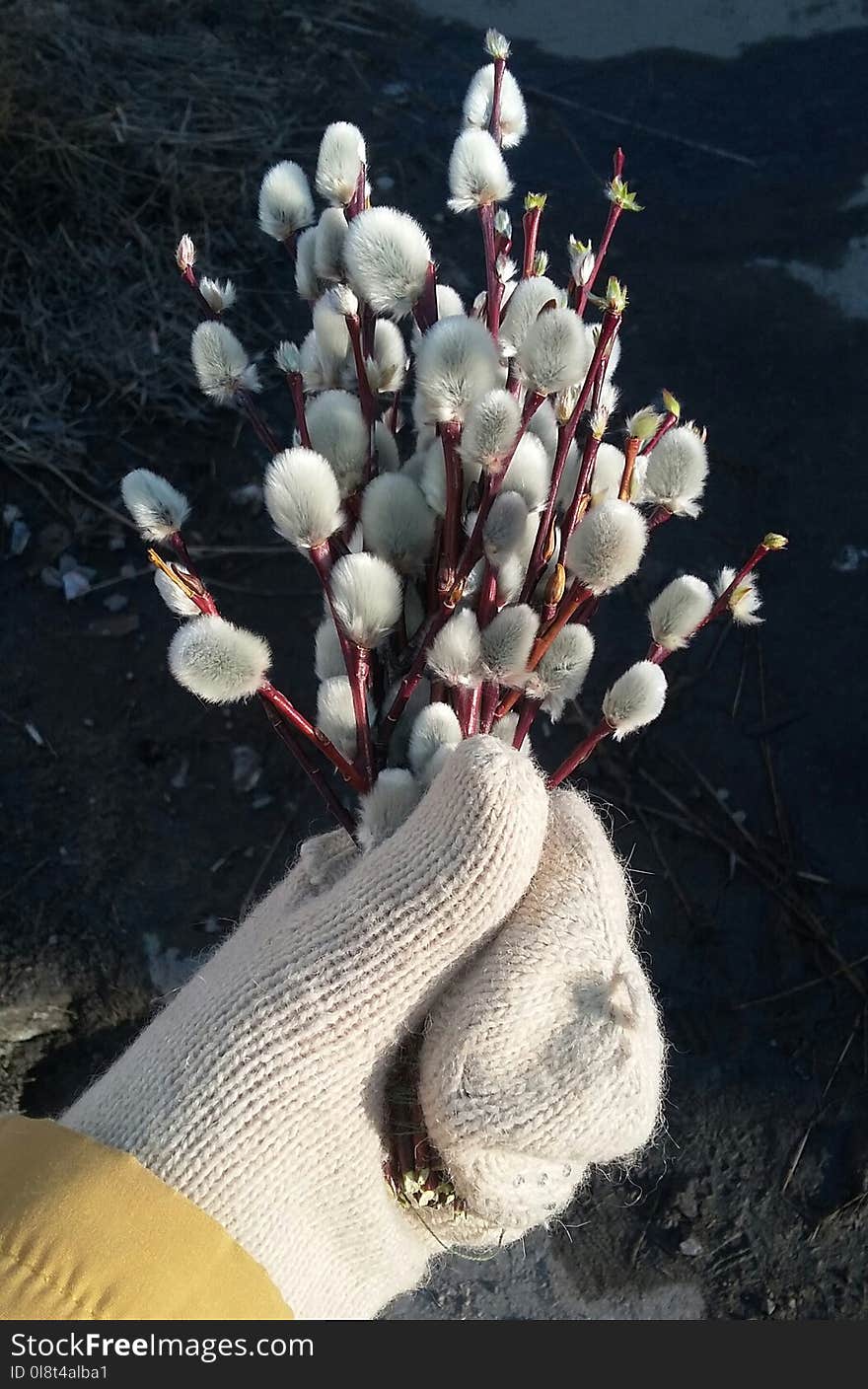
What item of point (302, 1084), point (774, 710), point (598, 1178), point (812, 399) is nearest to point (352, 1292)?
point (302, 1084)

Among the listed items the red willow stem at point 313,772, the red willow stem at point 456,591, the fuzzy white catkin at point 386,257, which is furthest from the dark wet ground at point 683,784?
the fuzzy white catkin at point 386,257

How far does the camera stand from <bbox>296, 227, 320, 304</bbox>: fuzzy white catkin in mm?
642

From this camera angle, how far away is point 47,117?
1.49 metres

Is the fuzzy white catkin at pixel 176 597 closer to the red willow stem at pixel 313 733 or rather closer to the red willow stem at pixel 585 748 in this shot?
the red willow stem at pixel 313 733

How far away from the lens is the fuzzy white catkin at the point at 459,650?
0.57 m

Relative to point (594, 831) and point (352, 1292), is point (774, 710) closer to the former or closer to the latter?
point (594, 831)

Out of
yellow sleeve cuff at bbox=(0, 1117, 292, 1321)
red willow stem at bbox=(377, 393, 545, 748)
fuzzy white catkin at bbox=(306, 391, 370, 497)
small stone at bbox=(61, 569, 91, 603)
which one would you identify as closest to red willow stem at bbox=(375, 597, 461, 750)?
red willow stem at bbox=(377, 393, 545, 748)

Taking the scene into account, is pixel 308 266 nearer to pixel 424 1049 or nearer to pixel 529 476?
pixel 529 476

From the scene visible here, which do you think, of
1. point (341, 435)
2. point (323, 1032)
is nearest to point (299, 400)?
point (341, 435)

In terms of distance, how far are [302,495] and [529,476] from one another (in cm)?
14

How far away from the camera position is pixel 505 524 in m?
0.55

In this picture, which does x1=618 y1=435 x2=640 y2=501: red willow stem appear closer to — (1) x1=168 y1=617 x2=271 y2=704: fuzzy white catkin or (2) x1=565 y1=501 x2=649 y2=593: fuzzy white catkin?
(2) x1=565 y1=501 x2=649 y2=593: fuzzy white catkin

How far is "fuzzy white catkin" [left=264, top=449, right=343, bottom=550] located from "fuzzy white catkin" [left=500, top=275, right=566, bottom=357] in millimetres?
150

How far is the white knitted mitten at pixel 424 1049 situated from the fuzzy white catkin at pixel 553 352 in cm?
23
